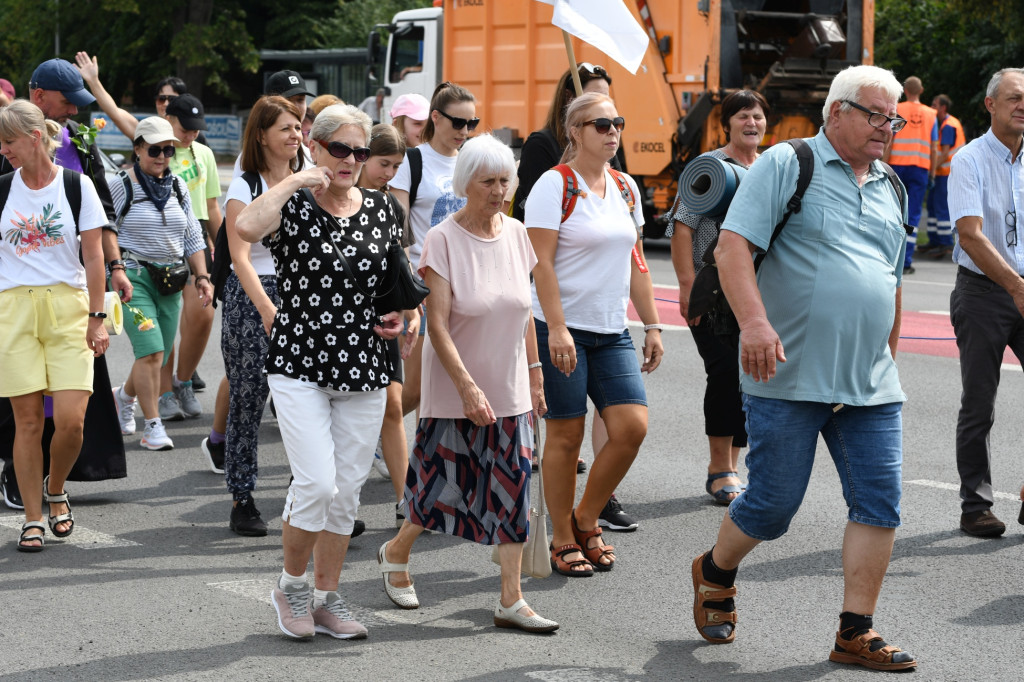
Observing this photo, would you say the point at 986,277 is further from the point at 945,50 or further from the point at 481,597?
the point at 945,50

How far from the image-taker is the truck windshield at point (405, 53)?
→ 20984 mm

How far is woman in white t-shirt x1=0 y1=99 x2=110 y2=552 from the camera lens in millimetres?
5906

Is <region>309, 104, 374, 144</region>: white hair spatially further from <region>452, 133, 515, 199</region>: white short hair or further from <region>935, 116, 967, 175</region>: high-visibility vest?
<region>935, 116, 967, 175</region>: high-visibility vest

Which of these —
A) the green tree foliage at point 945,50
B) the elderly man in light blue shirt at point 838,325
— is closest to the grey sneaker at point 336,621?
the elderly man in light blue shirt at point 838,325

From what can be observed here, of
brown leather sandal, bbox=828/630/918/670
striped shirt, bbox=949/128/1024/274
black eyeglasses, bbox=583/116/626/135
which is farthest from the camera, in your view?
striped shirt, bbox=949/128/1024/274

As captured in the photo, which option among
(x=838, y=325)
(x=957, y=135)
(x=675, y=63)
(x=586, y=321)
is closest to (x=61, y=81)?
(x=586, y=321)

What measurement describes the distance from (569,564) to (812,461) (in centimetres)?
139

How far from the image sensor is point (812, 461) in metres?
4.48

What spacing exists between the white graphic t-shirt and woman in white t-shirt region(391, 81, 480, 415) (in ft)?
4.68

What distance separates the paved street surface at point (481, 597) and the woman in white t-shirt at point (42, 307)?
0.48 m

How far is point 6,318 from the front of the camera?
5.93 m

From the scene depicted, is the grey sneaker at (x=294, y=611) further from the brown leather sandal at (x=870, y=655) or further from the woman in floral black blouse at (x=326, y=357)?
the brown leather sandal at (x=870, y=655)

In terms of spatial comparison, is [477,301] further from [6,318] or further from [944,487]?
[944,487]

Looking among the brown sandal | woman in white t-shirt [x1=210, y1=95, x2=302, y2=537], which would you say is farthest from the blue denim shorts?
woman in white t-shirt [x1=210, y1=95, x2=302, y2=537]
